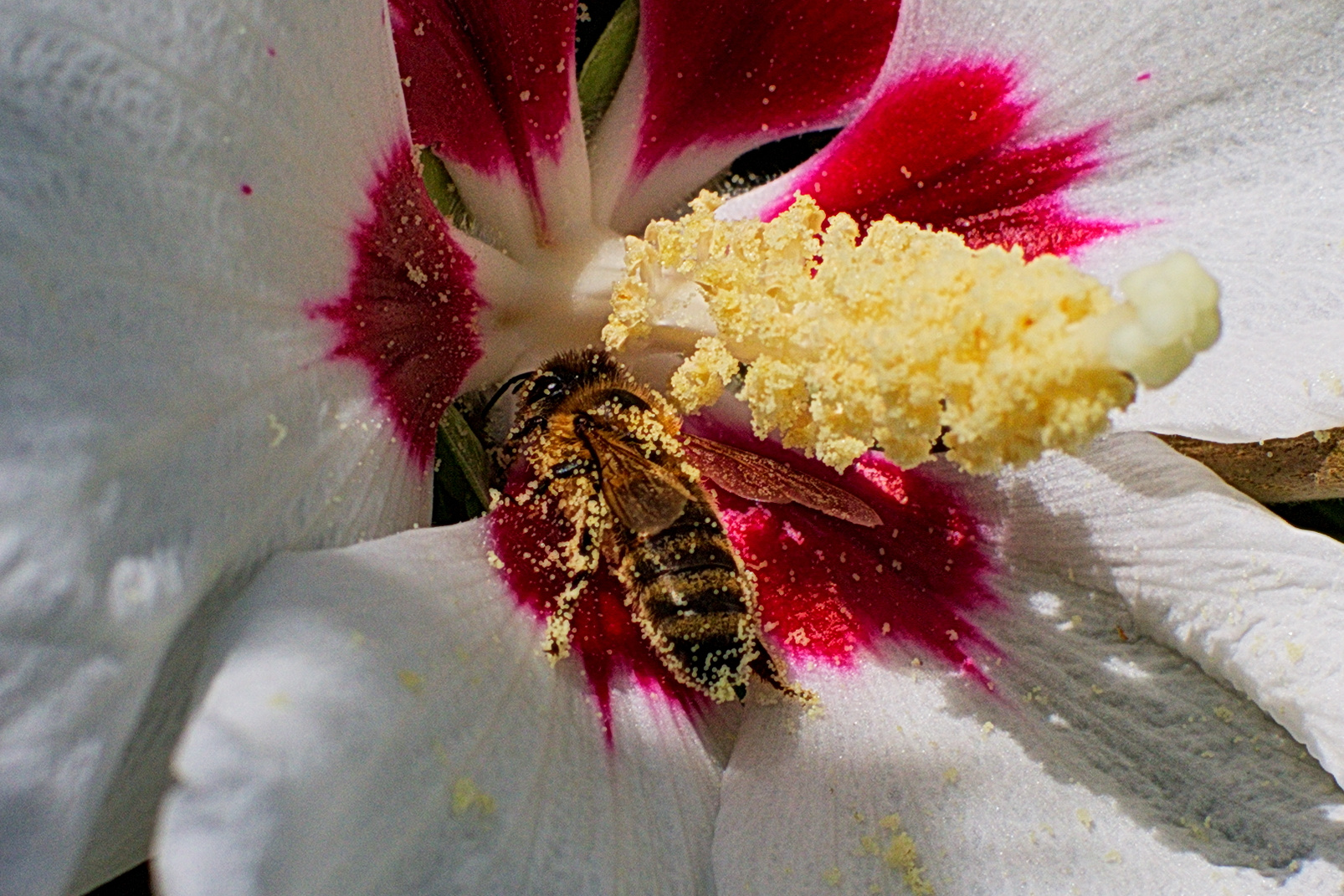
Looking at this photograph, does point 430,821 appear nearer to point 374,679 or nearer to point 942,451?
point 374,679

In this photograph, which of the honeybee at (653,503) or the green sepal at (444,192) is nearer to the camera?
the honeybee at (653,503)

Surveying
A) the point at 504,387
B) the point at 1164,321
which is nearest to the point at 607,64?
the point at 504,387

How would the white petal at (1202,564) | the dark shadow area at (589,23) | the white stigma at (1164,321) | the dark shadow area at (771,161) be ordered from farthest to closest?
the dark shadow area at (771,161) < the dark shadow area at (589,23) < the white petal at (1202,564) < the white stigma at (1164,321)

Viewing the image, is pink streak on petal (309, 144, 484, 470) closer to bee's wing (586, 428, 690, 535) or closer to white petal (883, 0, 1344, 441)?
bee's wing (586, 428, 690, 535)

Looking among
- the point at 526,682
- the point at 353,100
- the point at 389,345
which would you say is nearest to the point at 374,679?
the point at 526,682

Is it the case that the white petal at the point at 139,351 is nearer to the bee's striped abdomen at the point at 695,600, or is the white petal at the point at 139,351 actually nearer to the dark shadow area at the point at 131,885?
the bee's striped abdomen at the point at 695,600

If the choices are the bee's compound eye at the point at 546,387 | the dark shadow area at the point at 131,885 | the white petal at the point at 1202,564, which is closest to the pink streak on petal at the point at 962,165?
the white petal at the point at 1202,564

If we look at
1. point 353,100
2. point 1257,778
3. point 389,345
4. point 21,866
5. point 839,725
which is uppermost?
point 353,100
